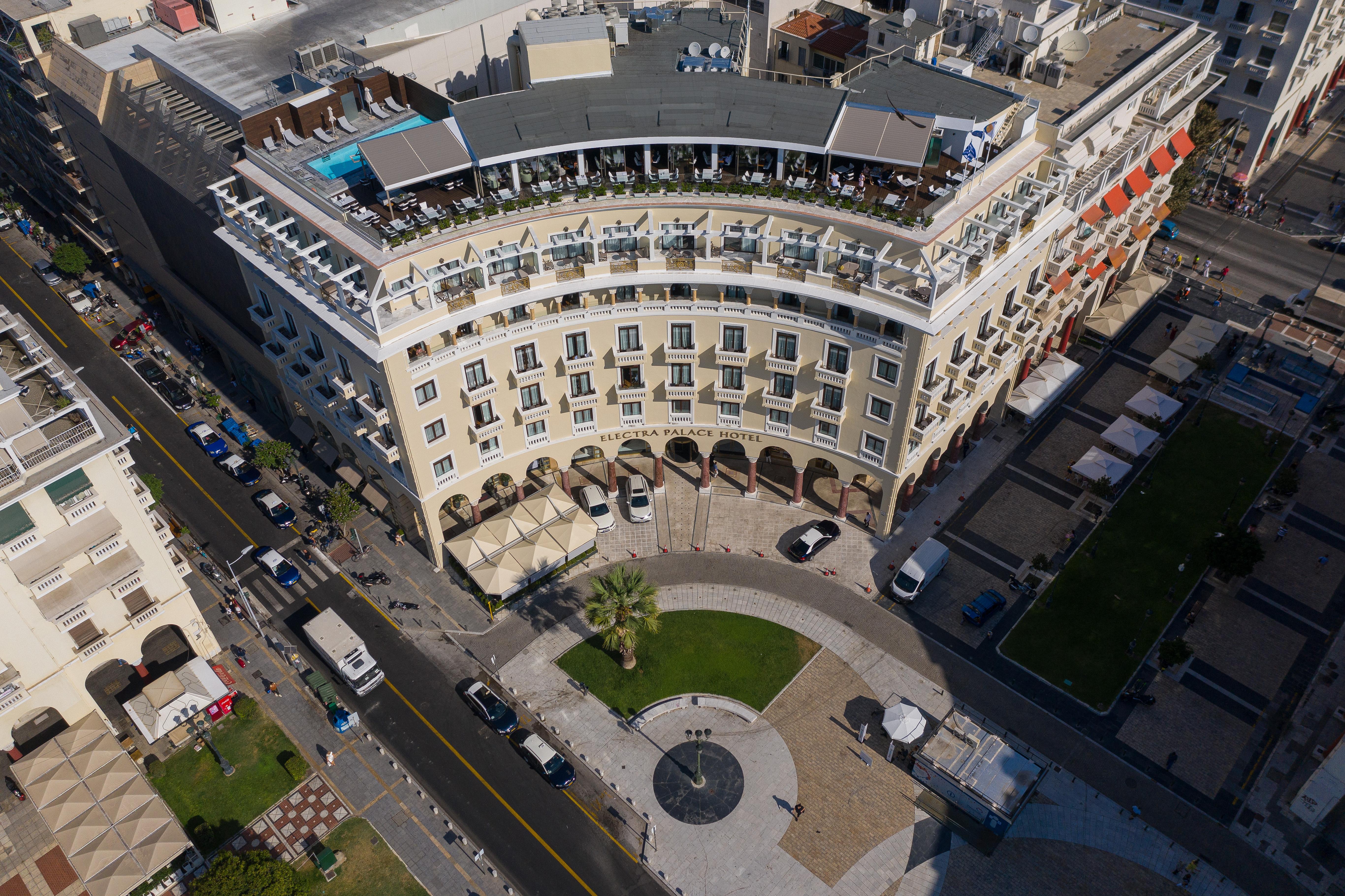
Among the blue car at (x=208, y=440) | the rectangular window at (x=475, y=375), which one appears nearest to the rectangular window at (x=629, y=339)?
the rectangular window at (x=475, y=375)

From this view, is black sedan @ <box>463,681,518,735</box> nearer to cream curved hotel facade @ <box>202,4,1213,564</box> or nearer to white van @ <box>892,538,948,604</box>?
cream curved hotel facade @ <box>202,4,1213,564</box>

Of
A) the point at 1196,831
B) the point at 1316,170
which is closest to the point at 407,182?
the point at 1196,831

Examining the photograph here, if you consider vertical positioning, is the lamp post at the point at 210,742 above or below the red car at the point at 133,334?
below

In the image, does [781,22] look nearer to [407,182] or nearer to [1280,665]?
[407,182]

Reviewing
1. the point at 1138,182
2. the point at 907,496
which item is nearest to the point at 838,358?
the point at 907,496

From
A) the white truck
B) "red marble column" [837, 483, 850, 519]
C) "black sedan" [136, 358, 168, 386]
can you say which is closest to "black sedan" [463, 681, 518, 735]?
the white truck

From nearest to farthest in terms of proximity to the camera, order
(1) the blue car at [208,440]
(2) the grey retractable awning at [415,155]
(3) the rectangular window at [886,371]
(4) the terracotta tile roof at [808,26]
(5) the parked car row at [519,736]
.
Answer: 1. (5) the parked car row at [519,736]
2. (2) the grey retractable awning at [415,155]
3. (3) the rectangular window at [886,371]
4. (1) the blue car at [208,440]
5. (4) the terracotta tile roof at [808,26]

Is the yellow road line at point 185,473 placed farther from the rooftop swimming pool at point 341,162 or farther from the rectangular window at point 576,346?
the rectangular window at point 576,346
